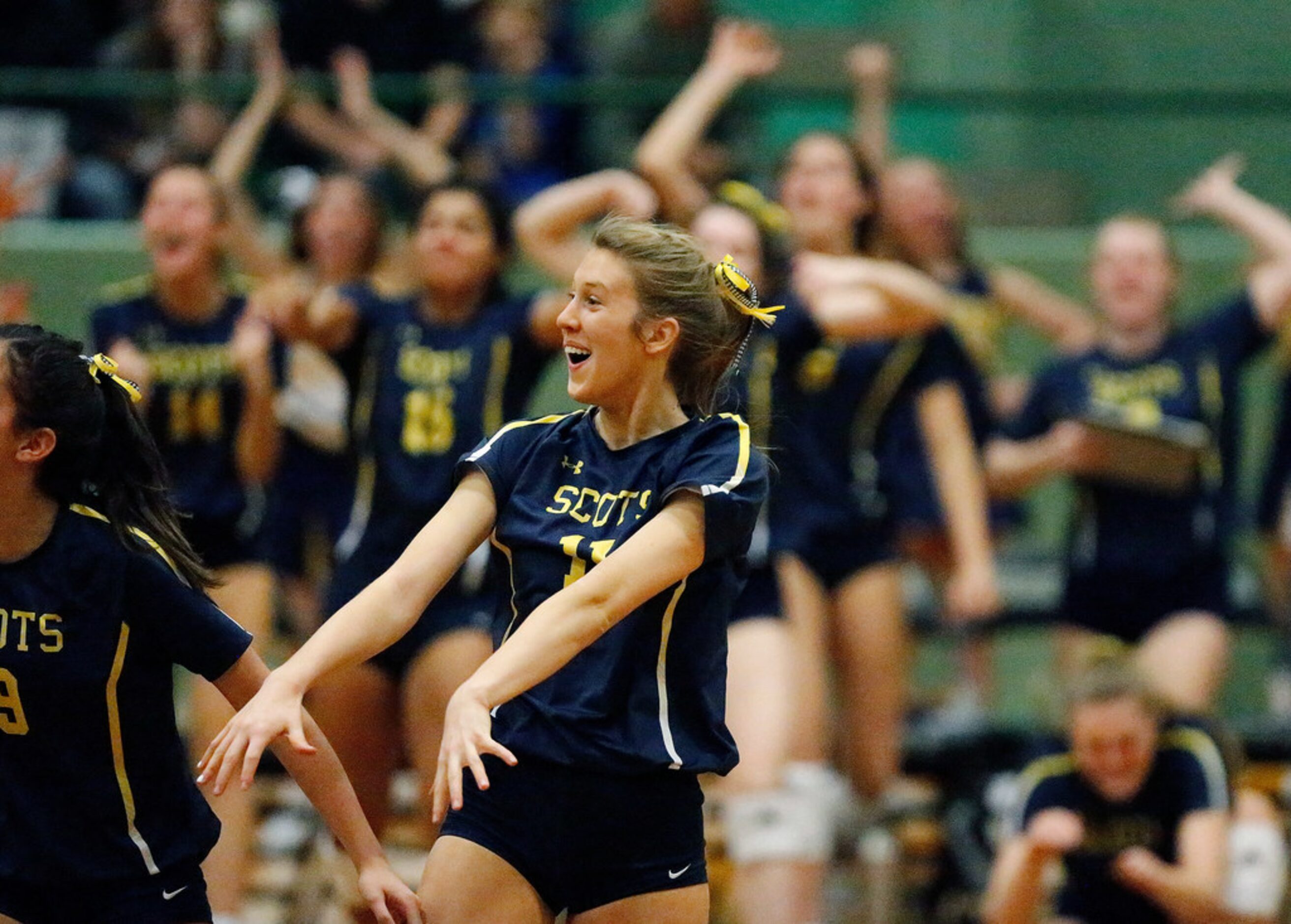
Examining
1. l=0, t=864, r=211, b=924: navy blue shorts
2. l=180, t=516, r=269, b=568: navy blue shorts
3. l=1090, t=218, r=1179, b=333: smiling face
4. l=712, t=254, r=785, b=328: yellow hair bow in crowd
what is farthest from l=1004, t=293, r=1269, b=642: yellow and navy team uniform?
l=0, t=864, r=211, b=924: navy blue shorts

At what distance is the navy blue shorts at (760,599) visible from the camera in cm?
529

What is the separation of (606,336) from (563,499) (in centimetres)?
28

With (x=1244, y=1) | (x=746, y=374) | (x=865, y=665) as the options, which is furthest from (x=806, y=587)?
(x=1244, y=1)

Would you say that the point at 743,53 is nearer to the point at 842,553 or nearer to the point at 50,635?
the point at 842,553

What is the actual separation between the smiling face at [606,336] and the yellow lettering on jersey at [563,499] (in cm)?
15

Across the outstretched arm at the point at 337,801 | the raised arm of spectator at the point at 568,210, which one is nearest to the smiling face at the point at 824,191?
the raised arm of spectator at the point at 568,210

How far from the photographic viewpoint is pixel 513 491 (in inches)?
137

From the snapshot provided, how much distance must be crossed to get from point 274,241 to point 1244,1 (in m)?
4.50

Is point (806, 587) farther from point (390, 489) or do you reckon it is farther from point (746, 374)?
point (390, 489)

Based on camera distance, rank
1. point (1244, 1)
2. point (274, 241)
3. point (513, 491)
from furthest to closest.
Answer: point (1244, 1) < point (274, 241) < point (513, 491)

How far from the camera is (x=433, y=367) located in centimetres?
536

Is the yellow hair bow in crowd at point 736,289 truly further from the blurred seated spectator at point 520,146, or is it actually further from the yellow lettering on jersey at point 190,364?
the blurred seated spectator at point 520,146

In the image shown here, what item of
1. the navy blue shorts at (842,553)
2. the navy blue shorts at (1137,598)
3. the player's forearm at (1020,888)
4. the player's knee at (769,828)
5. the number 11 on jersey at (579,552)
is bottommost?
the player's forearm at (1020,888)

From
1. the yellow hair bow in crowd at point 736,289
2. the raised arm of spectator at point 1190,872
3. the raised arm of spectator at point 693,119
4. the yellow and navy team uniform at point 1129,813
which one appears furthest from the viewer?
the raised arm of spectator at point 693,119
